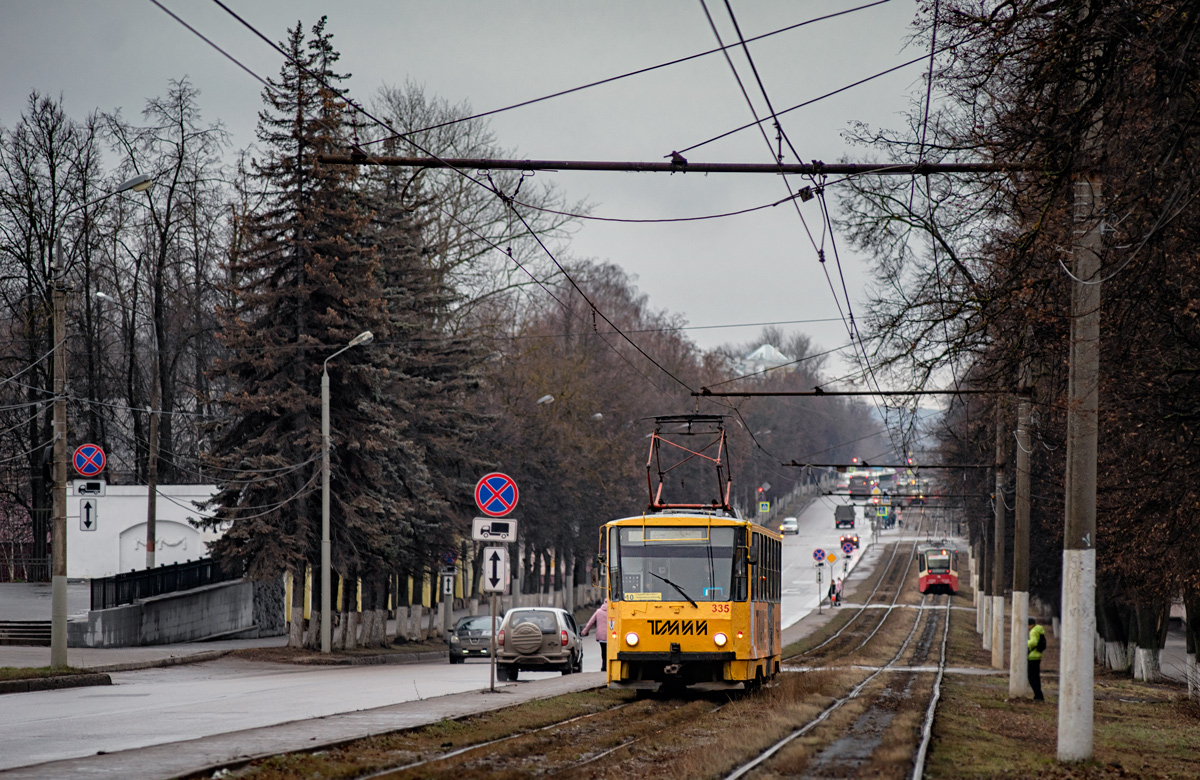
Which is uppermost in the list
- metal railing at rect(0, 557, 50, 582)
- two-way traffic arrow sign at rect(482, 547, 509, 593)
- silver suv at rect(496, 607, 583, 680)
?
two-way traffic arrow sign at rect(482, 547, 509, 593)

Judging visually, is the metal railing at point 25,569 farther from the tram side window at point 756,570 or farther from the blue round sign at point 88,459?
the tram side window at point 756,570

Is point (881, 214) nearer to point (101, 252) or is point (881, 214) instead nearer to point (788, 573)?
point (101, 252)

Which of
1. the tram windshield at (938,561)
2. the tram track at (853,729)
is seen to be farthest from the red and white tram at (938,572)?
the tram track at (853,729)

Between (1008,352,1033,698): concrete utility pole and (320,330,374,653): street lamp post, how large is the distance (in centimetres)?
1619

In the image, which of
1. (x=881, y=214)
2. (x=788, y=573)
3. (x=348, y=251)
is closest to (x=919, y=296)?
(x=881, y=214)

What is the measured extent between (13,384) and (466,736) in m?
42.2

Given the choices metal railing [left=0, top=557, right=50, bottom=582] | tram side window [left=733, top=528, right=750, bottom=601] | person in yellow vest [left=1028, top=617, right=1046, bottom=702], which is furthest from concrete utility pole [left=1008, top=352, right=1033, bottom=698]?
metal railing [left=0, top=557, right=50, bottom=582]

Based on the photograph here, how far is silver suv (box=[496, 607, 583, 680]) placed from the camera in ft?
90.4

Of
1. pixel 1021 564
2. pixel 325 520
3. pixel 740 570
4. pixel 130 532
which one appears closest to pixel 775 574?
pixel 740 570

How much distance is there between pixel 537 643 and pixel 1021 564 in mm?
9996

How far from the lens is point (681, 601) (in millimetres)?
21500

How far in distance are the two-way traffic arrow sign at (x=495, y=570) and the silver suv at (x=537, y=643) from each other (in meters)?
7.29

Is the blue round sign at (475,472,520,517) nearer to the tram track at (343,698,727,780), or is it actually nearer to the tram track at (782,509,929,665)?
the tram track at (343,698,727,780)

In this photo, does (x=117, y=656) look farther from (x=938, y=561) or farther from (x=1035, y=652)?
(x=938, y=561)
